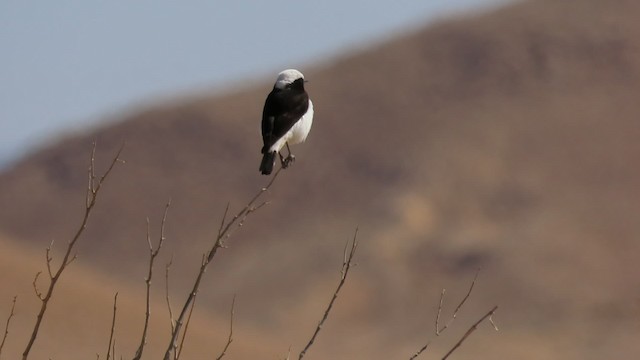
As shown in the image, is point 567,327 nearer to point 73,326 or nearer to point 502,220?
point 502,220

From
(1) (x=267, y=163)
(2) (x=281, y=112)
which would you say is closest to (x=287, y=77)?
(2) (x=281, y=112)

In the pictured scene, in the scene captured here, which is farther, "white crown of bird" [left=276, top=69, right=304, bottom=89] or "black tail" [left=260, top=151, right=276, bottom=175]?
"white crown of bird" [left=276, top=69, right=304, bottom=89]

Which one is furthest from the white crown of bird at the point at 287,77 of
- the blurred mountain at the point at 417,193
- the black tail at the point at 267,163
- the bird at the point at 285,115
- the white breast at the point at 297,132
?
the blurred mountain at the point at 417,193

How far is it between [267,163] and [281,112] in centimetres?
37

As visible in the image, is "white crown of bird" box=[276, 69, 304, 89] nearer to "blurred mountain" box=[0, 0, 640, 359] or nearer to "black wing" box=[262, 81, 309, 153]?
"black wing" box=[262, 81, 309, 153]

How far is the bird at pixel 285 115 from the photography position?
267 inches

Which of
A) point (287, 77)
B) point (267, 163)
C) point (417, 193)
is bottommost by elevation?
point (267, 163)

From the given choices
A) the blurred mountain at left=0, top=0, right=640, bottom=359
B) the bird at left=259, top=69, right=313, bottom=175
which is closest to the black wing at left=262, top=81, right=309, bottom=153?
the bird at left=259, top=69, right=313, bottom=175

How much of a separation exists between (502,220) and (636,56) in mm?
16453

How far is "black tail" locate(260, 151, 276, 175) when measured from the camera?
6.47 meters

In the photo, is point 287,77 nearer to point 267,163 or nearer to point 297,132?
point 297,132

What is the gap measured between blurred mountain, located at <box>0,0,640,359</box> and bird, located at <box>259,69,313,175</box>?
3045 centimetres

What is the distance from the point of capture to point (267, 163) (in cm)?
655

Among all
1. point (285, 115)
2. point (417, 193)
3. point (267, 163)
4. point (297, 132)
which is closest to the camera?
point (267, 163)
